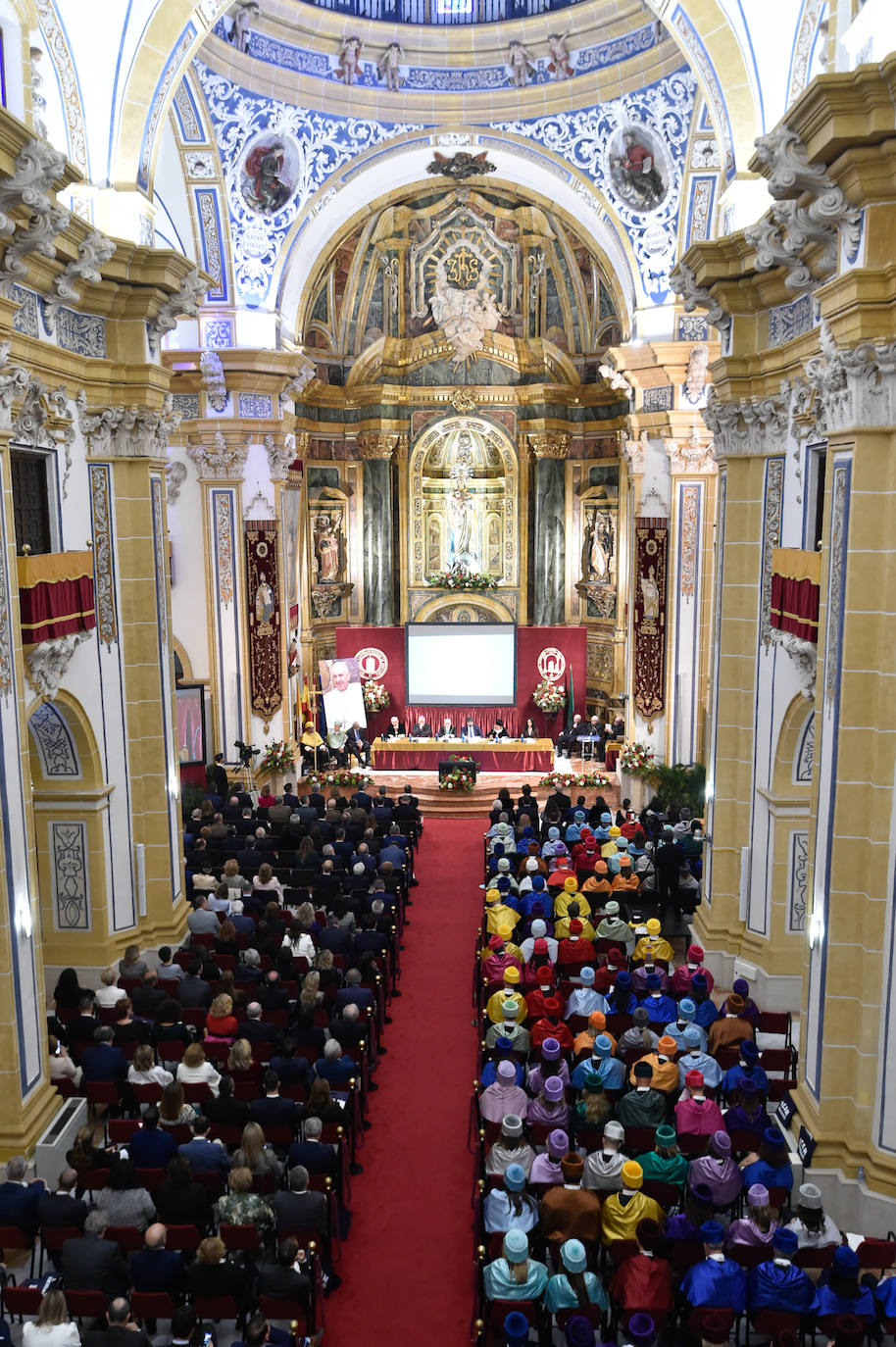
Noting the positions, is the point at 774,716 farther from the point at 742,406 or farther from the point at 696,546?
the point at 696,546

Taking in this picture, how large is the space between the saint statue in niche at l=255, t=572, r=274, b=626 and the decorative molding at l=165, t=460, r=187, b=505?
250 cm

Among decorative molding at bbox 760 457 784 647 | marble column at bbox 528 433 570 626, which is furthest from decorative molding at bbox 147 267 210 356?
marble column at bbox 528 433 570 626

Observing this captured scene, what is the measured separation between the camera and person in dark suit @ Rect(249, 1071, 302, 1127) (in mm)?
9742

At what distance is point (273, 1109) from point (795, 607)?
7499mm

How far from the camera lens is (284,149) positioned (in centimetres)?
2234

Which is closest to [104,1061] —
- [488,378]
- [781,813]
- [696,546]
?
[781,813]

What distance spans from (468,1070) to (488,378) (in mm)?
22135

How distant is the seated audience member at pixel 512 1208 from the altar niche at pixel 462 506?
77.2ft

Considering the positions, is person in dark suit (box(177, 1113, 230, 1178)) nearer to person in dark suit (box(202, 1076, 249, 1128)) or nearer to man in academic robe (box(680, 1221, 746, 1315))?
person in dark suit (box(202, 1076, 249, 1128))

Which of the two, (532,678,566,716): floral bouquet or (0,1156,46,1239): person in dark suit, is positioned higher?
(532,678,566,716): floral bouquet

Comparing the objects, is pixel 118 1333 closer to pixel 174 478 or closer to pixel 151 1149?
pixel 151 1149

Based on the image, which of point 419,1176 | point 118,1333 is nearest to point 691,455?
point 419,1176

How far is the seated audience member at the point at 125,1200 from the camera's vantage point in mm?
8438

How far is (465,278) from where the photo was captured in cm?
2950
